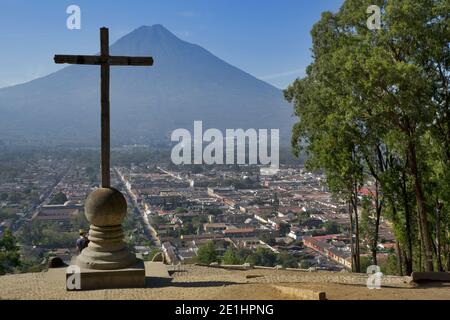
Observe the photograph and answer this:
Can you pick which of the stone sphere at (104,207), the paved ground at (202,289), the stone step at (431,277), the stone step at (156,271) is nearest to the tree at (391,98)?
the stone step at (431,277)

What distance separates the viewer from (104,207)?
8188mm

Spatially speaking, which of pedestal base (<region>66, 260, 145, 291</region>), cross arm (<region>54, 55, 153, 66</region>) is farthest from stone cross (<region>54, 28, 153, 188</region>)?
pedestal base (<region>66, 260, 145, 291</region>)

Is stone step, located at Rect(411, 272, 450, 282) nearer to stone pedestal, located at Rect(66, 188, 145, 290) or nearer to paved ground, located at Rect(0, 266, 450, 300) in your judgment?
paved ground, located at Rect(0, 266, 450, 300)

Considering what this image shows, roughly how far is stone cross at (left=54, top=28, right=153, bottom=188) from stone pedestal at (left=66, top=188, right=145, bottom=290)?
382 mm

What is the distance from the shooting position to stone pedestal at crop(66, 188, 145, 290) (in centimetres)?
790

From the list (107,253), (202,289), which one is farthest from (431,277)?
(107,253)

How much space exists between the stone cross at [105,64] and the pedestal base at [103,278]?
147 centimetres

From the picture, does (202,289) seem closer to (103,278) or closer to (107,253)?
(103,278)

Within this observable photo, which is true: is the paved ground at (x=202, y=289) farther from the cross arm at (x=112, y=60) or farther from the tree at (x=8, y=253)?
the tree at (x=8, y=253)

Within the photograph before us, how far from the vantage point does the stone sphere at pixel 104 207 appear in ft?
26.9
